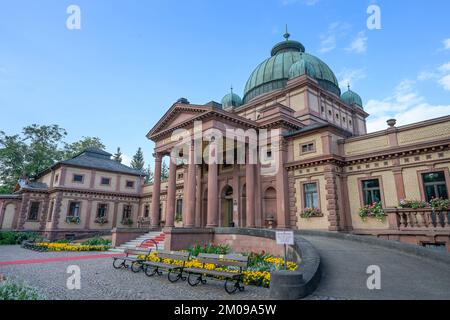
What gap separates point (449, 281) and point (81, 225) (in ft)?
115

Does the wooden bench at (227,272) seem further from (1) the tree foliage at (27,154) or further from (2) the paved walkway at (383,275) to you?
(1) the tree foliage at (27,154)

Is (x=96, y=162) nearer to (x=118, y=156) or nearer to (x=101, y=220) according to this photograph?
(x=101, y=220)

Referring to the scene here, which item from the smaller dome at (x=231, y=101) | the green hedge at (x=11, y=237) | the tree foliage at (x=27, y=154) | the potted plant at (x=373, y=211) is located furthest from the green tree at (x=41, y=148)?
the potted plant at (x=373, y=211)

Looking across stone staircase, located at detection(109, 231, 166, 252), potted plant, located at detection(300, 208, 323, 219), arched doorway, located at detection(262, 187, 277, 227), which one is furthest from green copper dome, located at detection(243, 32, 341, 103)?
stone staircase, located at detection(109, 231, 166, 252)

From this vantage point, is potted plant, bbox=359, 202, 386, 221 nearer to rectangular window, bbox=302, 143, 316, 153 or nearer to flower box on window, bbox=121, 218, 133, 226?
rectangular window, bbox=302, 143, 316, 153

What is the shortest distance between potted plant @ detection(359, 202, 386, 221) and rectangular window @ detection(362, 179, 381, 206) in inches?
16.6

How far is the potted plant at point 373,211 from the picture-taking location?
17172 millimetres

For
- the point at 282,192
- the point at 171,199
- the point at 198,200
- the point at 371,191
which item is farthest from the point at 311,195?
the point at 198,200

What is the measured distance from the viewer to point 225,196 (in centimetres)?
2645

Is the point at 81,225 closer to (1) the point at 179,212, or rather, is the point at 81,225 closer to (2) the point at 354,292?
(1) the point at 179,212

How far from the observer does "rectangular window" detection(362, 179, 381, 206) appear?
1809 cm

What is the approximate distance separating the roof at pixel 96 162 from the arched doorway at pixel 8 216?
836 cm

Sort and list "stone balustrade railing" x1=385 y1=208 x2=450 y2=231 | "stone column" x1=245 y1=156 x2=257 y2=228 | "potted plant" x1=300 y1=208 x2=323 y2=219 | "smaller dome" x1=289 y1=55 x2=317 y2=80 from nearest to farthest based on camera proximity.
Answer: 1. "stone balustrade railing" x1=385 y1=208 x2=450 y2=231
2. "potted plant" x1=300 y1=208 x2=323 y2=219
3. "stone column" x1=245 y1=156 x2=257 y2=228
4. "smaller dome" x1=289 y1=55 x2=317 y2=80

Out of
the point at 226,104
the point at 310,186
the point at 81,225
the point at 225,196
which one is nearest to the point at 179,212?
the point at 225,196
